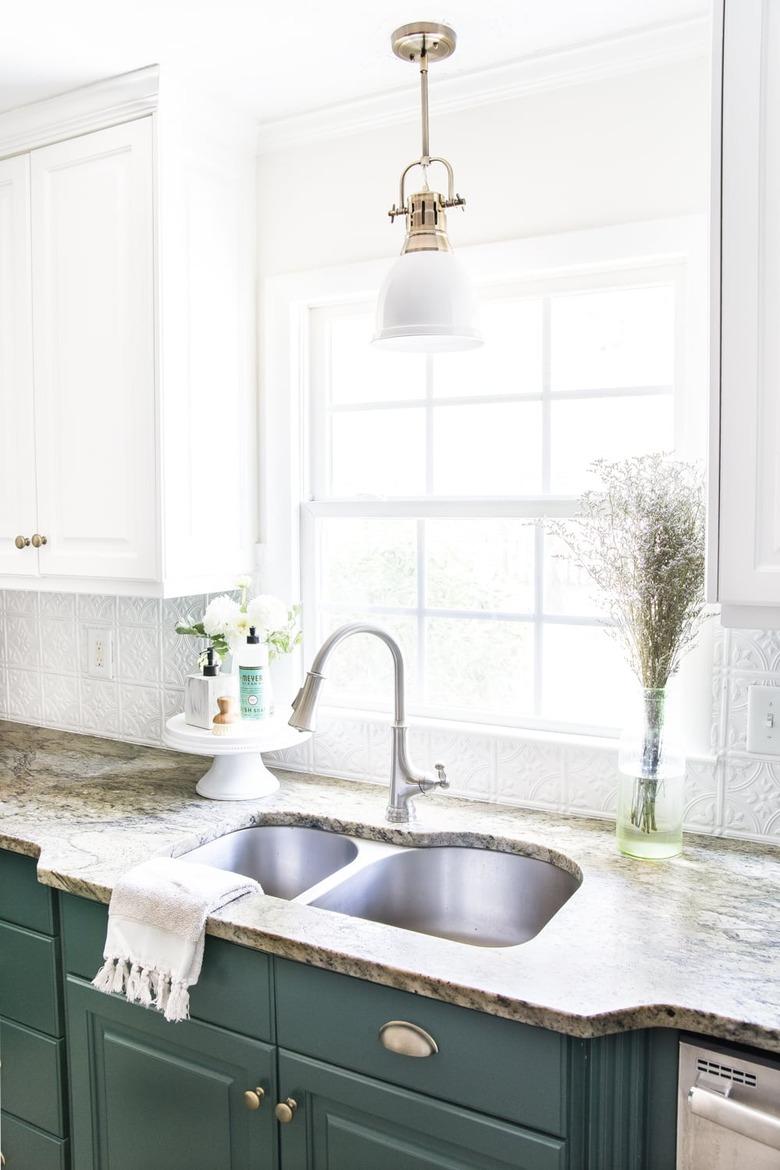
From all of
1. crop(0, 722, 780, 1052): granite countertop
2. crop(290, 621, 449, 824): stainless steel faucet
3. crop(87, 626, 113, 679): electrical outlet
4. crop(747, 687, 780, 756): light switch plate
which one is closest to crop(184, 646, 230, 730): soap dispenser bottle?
crop(0, 722, 780, 1052): granite countertop

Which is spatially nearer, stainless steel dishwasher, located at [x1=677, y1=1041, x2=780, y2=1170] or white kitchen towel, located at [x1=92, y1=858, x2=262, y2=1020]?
stainless steel dishwasher, located at [x1=677, y1=1041, x2=780, y2=1170]

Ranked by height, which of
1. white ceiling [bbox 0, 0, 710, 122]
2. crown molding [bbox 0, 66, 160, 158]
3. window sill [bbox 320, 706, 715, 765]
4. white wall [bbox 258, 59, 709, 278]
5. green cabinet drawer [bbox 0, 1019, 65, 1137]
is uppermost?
white ceiling [bbox 0, 0, 710, 122]

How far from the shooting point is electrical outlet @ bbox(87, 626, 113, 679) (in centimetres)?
251

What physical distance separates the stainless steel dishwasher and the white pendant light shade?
1.13m

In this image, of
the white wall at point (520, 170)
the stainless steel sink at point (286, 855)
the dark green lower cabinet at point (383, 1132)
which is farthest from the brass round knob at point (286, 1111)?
the white wall at point (520, 170)

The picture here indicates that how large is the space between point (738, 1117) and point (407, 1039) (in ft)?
1.39

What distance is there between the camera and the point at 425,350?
1721mm

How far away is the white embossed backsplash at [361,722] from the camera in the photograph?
176 centimetres

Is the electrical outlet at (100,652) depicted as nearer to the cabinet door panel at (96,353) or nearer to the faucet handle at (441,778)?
the cabinet door panel at (96,353)

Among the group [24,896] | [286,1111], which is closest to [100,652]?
[24,896]

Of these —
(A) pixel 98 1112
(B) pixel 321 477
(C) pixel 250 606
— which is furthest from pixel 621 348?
(A) pixel 98 1112

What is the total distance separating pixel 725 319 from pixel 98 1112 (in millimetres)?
1671

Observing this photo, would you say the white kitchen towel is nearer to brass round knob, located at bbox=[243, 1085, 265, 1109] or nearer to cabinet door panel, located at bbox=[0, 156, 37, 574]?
brass round knob, located at bbox=[243, 1085, 265, 1109]

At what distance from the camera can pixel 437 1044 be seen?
127cm
